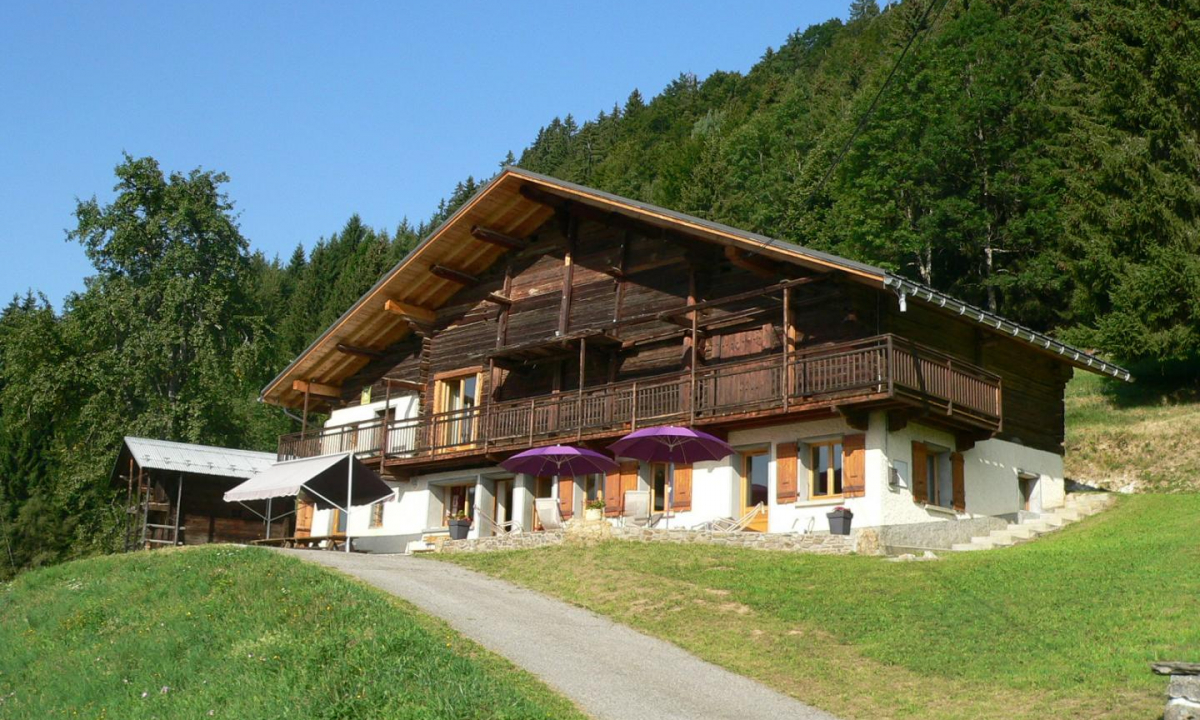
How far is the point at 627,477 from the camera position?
28.9 meters

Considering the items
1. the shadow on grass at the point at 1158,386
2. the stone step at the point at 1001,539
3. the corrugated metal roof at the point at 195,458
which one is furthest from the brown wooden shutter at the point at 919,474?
the corrugated metal roof at the point at 195,458

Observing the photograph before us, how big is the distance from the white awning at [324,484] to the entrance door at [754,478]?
8.44m

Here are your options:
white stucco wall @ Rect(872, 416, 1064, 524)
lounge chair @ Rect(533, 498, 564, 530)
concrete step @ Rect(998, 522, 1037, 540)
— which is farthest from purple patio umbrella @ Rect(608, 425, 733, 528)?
concrete step @ Rect(998, 522, 1037, 540)

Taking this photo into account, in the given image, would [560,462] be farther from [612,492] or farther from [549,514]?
[612,492]

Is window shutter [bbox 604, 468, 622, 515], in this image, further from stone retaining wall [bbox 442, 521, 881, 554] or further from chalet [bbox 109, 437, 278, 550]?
chalet [bbox 109, 437, 278, 550]

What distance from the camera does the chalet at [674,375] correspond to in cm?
2502

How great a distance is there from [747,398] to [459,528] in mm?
7742

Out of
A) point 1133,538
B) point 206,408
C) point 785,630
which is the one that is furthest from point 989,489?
point 206,408

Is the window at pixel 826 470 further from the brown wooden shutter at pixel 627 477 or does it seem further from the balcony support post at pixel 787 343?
the brown wooden shutter at pixel 627 477

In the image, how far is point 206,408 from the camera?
159ft

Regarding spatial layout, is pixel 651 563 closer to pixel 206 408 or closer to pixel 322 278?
pixel 206 408

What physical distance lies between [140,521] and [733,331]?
2126 cm

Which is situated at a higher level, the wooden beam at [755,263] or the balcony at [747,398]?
the wooden beam at [755,263]

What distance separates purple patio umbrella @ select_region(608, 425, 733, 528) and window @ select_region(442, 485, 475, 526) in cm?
824
